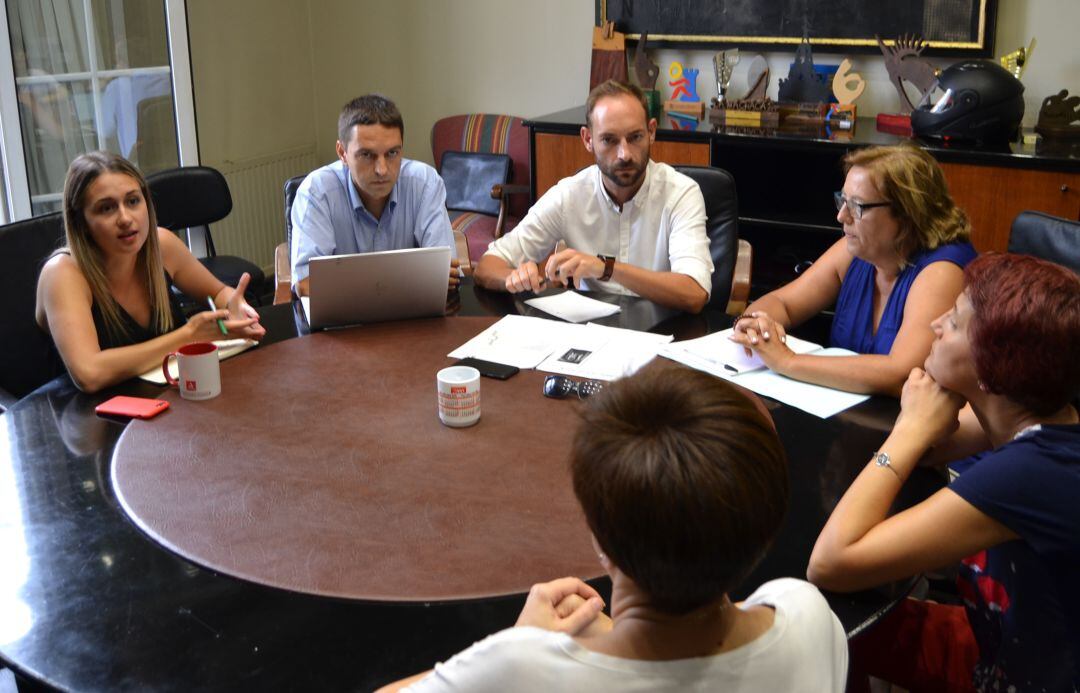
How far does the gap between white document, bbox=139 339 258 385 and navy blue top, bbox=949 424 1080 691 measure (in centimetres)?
146

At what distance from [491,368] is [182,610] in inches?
35.2

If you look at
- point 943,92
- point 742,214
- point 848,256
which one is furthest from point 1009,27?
point 848,256

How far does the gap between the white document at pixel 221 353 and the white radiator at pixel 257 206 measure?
2.68 meters

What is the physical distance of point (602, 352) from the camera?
2148mm

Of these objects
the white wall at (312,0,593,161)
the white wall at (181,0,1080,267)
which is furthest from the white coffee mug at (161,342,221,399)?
the white wall at (312,0,593,161)

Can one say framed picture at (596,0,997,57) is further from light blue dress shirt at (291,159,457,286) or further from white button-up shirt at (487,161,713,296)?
light blue dress shirt at (291,159,457,286)

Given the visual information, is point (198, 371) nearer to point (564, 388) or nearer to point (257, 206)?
point (564, 388)

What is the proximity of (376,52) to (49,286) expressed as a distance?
3.37m

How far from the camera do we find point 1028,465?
1.30m

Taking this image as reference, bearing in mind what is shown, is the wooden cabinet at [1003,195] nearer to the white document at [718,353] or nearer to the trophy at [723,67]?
the trophy at [723,67]

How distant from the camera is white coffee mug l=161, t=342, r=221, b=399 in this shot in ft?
6.27

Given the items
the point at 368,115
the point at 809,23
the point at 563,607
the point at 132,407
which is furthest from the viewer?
the point at 809,23

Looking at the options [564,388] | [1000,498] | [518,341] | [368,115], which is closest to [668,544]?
[1000,498]

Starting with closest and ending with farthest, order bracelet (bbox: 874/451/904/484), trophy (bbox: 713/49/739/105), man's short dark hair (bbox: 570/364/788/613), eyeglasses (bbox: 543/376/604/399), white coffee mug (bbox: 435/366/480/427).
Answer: man's short dark hair (bbox: 570/364/788/613) < bracelet (bbox: 874/451/904/484) < white coffee mug (bbox: 435/366/480/427) < eyeglasses (bbox: 543/376/604/399) < trophy (bbox: 713/49/739/105)
